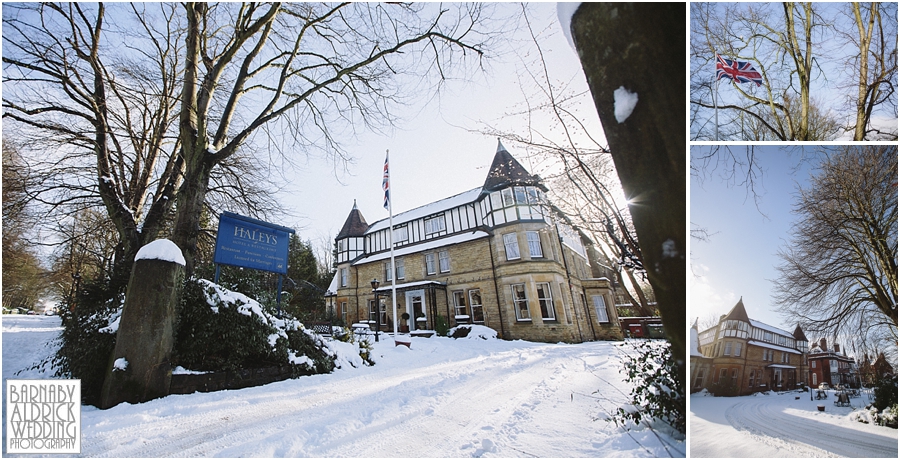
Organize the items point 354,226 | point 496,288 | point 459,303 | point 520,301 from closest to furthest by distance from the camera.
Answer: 1. point 520,301
2. point 496,288
3. point 459,303
4. point 354,226

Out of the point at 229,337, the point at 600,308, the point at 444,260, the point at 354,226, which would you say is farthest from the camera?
the point at 354,226

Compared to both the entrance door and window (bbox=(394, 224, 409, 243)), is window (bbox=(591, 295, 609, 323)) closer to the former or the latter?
the entrance door

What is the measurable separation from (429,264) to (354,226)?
8.14 m

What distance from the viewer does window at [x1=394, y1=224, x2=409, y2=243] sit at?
22.3m

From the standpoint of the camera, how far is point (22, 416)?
8.44 ft

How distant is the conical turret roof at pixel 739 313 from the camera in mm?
2352

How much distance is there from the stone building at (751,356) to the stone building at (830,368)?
9 centimetres

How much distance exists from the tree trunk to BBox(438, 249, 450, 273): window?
17.9m

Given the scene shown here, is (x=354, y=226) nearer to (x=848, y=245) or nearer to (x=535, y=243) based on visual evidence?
(x=535, y=243)

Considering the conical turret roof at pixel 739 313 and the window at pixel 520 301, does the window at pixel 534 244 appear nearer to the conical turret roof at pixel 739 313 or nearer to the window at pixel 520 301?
the window at pixel 520 301

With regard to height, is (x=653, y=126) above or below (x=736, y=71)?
below

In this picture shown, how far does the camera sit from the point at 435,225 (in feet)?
68.6

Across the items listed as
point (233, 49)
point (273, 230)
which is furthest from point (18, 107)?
point (273, 230)

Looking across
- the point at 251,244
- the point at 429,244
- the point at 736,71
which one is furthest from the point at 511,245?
the point at 251,244
